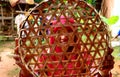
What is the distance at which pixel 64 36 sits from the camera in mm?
1230

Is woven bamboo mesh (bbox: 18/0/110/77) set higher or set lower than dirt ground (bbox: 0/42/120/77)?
higher

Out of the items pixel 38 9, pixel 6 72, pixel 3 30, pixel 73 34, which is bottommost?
pixel 6 72

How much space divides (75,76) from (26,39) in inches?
11.1

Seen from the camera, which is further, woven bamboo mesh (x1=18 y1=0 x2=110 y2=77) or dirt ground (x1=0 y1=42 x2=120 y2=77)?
dirt ground (x1=0 y1=42 x2=120 y2=77)

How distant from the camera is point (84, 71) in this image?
4.13 feet

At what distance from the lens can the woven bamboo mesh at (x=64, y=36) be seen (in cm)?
118

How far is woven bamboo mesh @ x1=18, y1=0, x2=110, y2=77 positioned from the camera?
118 centimetres

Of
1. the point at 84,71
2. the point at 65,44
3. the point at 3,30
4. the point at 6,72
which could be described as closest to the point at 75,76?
the point at 84,71

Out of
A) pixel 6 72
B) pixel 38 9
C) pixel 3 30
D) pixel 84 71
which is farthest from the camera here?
pixel 3 30

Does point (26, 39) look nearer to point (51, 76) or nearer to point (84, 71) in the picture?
point (51, 76)

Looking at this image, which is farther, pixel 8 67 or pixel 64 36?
pixel 8 67

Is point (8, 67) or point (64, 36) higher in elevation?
point (64, 36)

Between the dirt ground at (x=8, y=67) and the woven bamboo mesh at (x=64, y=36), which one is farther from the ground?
the woven bamboo mesh at (x=64, y=36)

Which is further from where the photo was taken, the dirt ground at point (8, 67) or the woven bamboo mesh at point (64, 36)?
the dirt ground at point (8, 67)
